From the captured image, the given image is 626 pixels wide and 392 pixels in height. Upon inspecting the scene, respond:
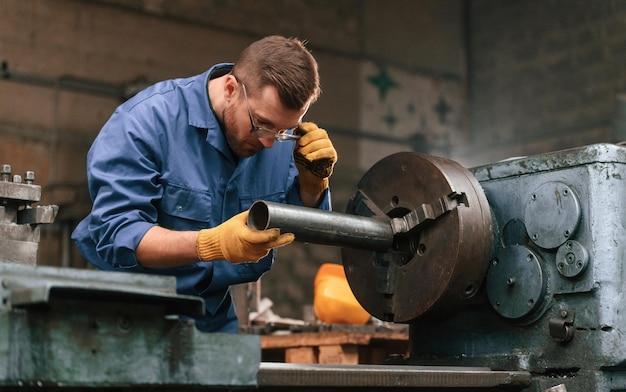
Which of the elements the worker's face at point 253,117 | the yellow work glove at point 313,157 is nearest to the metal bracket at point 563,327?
the yellow work glove at point 313,157

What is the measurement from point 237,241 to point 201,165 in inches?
15.4

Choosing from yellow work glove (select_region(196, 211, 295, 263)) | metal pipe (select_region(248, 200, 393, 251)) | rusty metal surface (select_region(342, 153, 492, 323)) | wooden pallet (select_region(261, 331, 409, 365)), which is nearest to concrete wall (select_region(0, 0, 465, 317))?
wooden pallet (select_region(261, 331, 409, 365))

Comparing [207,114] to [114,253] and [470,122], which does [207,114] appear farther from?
[470,122]

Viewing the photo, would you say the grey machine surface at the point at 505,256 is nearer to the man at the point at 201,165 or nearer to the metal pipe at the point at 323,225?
the metal pipe at the point at 323,225

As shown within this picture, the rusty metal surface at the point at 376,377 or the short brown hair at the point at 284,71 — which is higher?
the short brown hair at the point at 284,71

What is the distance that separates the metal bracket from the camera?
2000mm

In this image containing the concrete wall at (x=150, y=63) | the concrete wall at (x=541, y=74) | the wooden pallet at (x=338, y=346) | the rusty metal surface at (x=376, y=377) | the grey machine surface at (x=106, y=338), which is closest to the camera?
the grey machine surface at (x=106, y=338)

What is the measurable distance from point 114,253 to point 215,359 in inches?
23.1

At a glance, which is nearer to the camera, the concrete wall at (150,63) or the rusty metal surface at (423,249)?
the rusty metal surface at (423,249)

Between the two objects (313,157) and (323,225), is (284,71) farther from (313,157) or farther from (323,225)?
(323,225)

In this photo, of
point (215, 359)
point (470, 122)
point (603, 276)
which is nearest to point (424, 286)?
point (603, 276)

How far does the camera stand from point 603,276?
1985mm

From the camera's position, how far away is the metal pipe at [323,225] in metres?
1.81

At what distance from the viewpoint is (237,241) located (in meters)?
1.78
